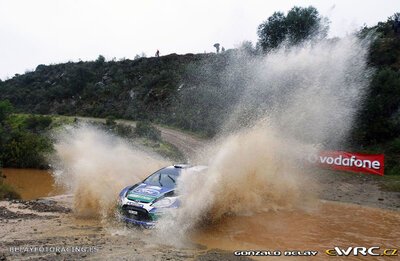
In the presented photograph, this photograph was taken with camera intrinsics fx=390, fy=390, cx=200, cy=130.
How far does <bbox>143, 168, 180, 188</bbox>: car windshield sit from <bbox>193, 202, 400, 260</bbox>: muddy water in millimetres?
1576

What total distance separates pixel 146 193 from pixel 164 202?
0.59m

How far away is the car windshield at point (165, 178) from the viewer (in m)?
10.3

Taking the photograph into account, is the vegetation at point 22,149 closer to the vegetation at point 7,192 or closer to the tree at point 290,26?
the vegetation at point 7,192

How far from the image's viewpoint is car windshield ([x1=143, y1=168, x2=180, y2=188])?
10.3 metres

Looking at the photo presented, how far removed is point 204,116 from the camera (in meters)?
36.0

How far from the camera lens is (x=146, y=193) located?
9.59 meters

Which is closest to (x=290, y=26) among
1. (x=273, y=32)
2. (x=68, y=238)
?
(x=273, y=32)

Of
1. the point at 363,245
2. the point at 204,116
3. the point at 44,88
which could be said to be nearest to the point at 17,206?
the point at 363,245

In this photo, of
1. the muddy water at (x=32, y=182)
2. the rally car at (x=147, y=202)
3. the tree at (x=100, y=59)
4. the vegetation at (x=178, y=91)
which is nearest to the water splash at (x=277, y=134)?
the rally car at (x=147, y=202)

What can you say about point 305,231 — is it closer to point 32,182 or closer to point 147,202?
point 147,202

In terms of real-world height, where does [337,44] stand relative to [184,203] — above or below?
above

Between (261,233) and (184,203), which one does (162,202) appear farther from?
(261,233)

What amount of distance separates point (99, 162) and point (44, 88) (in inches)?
2146

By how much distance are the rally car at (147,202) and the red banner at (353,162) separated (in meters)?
11.0
